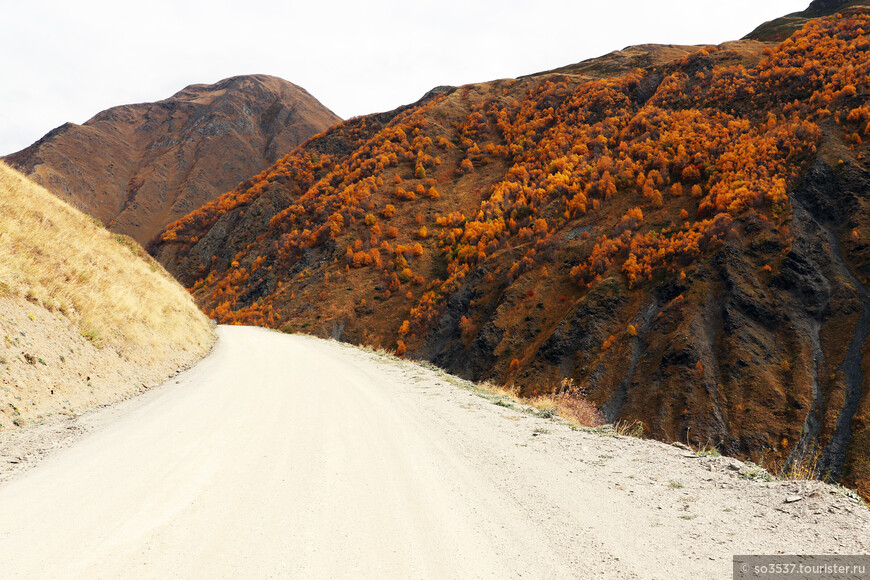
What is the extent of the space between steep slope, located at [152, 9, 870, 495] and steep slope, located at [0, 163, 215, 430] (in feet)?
75.4

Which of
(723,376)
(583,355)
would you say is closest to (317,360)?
(583,355)

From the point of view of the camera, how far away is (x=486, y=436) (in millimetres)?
7020

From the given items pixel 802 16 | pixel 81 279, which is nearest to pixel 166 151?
pixel 81 279

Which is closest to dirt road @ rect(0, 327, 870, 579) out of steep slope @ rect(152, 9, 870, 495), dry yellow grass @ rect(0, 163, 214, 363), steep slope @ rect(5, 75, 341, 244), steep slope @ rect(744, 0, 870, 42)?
dry yellow grass @ rect(0, 163, 214, 363)

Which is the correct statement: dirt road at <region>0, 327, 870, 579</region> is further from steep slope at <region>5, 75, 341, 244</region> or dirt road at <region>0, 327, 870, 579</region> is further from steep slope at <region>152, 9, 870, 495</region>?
steep slope at <region>5, 75, 341, 244</region>

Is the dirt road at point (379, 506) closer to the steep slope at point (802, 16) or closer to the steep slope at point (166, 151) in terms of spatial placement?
the steep slope at point (802, 16)

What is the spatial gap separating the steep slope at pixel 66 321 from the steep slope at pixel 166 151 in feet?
398

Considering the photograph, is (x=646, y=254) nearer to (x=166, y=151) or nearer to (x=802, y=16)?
(x=802, y=16)

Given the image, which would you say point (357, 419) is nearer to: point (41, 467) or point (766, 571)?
point (41, 467)

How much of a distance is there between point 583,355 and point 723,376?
1030 cm

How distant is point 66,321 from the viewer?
349 inches

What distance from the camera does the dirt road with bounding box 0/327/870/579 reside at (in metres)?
3.09

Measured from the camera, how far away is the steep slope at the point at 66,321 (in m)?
7.11

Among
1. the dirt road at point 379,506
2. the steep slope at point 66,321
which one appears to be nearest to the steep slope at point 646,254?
the dirt road at point 379,506
